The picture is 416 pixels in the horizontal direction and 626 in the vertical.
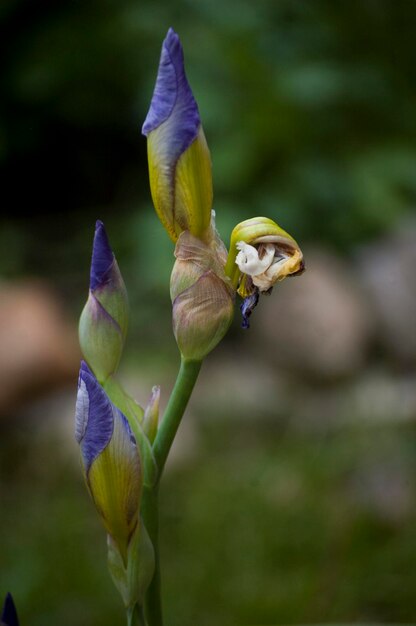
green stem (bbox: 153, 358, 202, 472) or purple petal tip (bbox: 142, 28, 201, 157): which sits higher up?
purple petal tip (bbox: 142, 28, 201, 157)

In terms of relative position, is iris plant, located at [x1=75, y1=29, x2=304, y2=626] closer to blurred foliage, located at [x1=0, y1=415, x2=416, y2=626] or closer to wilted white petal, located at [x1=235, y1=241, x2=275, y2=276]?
wilted white petal, located at [x1=235, y1=241, x2=275, y2=276]

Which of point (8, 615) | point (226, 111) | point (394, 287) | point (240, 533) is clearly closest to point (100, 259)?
point (8, 615)

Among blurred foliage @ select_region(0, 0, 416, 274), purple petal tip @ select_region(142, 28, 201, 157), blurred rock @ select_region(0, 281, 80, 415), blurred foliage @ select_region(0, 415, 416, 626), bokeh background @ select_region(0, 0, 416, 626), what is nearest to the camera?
purple petal tip @ select_region(142, 28, 201, 157)

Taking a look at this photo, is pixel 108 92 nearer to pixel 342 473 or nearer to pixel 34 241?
pixel 34 241

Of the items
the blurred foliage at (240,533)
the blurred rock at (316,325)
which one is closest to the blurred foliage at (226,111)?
the blurred rock at (316,325)

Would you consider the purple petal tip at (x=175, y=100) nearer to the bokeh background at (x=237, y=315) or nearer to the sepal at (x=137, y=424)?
the sepal at (x=137, y=424)

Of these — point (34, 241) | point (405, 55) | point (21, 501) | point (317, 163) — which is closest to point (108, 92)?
point (34, 241)

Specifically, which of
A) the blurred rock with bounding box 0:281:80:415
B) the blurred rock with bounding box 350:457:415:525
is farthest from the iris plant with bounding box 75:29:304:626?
the blurred rock with bounding box 0:281:80:415
